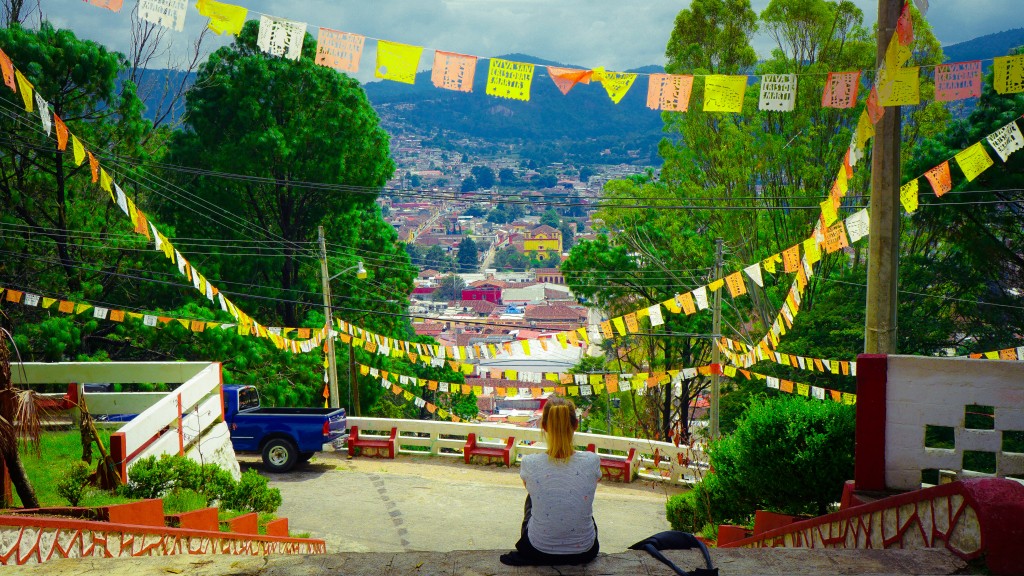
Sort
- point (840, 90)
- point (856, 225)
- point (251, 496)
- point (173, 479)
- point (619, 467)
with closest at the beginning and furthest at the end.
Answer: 1. point (173, 479)
2. point (251, 496)
3. point (840, 90)
4. point (856, 225)
5. point (619, 467)

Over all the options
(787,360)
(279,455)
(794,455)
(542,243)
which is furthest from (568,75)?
(542,243)

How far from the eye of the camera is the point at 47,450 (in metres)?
11.4

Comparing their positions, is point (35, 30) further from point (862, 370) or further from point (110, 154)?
point (862, 370)

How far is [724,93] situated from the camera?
1147cm

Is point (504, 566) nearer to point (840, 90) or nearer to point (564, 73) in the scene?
point (564, 73)

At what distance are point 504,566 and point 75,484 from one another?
200 inches

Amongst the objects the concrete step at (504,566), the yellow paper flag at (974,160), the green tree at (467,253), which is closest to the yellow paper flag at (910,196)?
the yellow paper flag at (974,160)

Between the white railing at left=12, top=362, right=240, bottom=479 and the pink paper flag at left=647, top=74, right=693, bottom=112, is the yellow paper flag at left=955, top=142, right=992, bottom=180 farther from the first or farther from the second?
the white railing at left=12, top=362, right=240, bottom=479

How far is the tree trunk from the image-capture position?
7.12 m

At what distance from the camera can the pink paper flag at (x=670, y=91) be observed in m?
11.8

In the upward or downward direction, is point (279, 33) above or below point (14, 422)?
above

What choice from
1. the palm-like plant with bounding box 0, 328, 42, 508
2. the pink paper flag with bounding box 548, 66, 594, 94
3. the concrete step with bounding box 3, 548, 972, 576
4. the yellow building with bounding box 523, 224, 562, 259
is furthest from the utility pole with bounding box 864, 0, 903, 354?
the yellow building with bounding box 523, 224, 562, 259

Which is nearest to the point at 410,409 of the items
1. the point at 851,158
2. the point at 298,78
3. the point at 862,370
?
the point at 298,78

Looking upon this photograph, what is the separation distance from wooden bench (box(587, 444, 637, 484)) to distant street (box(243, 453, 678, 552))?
0.26 m
